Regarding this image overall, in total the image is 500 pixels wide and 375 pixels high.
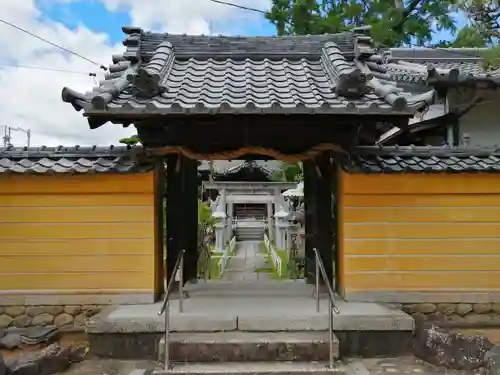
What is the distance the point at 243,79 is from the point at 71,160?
275 cm

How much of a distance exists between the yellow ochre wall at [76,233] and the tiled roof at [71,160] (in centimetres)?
12

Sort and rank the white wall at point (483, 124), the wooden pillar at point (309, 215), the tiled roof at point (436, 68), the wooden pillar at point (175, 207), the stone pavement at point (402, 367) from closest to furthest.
→ 1. the stone pavement at point (402, 367)
2. the wooden pillar at point (175, 207)
3. the tiled roof at point (436, 68)
4. the wooden pillar at point (309, 215)
5. the white wall at point (483, 124)

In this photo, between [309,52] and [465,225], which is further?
[309,52]

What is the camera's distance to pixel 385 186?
22.3 ft

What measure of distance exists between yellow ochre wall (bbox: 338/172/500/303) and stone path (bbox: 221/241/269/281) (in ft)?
21.0

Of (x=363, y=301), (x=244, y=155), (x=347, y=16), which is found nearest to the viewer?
(x=363, y=301)

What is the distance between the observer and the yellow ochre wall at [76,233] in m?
6.77

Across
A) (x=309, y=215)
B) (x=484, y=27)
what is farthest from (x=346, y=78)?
(x=309, y=215)

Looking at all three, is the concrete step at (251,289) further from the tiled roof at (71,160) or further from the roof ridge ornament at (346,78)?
the roof ridge ornament at (346,78)

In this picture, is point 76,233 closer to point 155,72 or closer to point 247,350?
point 155,72

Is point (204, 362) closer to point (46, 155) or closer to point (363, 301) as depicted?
point (363, 301)

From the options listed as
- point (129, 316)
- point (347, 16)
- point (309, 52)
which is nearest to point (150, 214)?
point (129, 316)

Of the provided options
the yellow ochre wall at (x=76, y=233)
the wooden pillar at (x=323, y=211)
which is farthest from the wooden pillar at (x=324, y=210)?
the yellow ochre wall at (x=76, y=233)

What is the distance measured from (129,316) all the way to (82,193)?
1914 millimetres
